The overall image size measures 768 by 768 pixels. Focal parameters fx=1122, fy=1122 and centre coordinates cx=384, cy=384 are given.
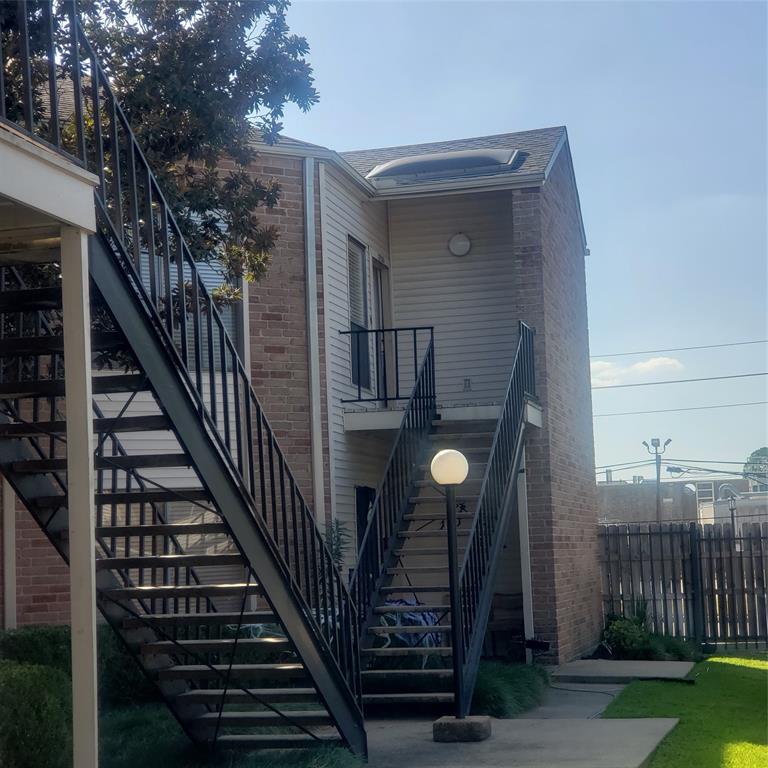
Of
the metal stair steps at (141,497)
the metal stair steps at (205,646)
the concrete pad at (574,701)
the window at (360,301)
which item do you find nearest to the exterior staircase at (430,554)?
the concrete pad at (574,701)

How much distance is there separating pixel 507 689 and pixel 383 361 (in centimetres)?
503

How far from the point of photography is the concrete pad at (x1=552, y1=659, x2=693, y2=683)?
41.0ft

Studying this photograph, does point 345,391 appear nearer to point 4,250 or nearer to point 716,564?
point 716,564

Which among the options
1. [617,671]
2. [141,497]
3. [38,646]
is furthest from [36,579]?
[617,671]

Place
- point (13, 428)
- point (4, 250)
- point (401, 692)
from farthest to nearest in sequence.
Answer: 1. point (401, 692)
2. point (13, 428)
3. point (4, 250)

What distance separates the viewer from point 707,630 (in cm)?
1659

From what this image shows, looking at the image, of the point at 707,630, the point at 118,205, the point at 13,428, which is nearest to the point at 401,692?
the point at 13,428

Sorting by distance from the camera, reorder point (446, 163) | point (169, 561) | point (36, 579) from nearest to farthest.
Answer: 1. point (169, 561)
2. point (36, 579)
3. point (446, 163)

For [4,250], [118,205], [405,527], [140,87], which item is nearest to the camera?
[4,250]

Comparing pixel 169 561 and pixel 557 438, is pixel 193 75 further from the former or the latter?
pixel 557 438

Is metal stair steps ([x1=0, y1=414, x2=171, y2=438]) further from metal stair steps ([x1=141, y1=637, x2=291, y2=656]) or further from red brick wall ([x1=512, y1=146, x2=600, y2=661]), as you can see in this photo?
red brick wall ([x1=512, y1=146, x2=600, y2=661])

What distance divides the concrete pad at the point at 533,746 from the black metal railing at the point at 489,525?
438 mm

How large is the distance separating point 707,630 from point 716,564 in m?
1.00

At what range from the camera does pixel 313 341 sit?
12469mm
